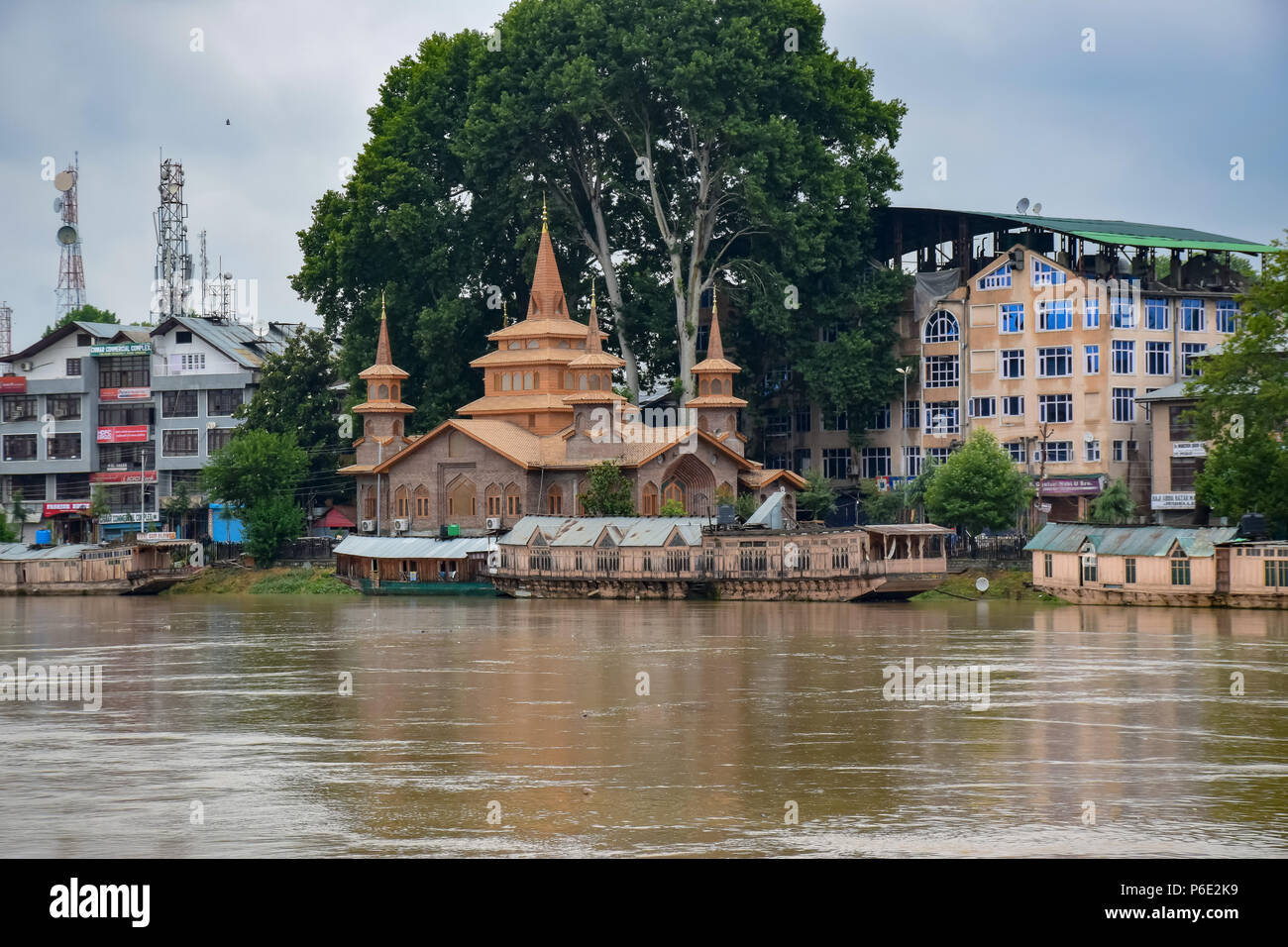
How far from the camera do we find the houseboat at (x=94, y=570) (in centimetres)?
8000

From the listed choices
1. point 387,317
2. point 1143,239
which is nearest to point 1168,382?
point 1143,239

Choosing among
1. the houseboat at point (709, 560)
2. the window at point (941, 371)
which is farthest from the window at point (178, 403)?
the window at point (941, 371)

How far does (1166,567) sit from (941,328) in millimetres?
25792

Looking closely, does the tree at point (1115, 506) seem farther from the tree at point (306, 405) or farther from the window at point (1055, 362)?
the tree at point (306, 405)

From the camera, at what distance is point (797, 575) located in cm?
6500

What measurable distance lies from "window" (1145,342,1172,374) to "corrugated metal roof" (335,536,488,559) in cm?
2823

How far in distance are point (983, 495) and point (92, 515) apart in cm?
4911

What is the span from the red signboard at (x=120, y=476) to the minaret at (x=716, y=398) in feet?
109

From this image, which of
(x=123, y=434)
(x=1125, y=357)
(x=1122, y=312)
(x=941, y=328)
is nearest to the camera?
(x=1122, y=312)

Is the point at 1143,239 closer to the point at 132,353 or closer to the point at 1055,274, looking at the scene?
the point at 1055,274

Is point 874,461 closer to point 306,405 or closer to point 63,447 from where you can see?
point 306,405

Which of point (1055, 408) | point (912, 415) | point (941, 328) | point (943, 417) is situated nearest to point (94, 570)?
point (912, 415)

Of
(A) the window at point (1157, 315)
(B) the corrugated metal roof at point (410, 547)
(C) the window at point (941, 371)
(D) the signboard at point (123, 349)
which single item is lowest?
(B) the corrugated metal roof at point (410, 547)

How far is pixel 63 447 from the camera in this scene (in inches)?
3935
